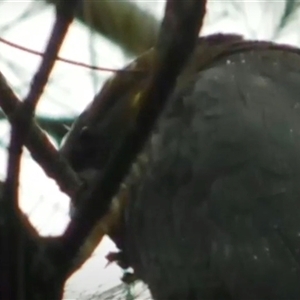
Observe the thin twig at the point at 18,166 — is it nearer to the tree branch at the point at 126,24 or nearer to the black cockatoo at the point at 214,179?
the black cockatoo at the point at 214,179

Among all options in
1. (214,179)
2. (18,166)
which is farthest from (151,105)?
(214,179)

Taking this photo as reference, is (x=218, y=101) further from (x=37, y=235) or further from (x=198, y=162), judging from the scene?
(x=37, y=235)

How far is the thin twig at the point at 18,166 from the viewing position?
0.44 m

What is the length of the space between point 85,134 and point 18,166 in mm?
302

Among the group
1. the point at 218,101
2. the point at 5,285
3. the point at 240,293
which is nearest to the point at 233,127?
the point at 218,101

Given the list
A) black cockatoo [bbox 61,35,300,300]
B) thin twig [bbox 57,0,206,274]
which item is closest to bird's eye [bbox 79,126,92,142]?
black cockatoo [bbox 61,35,300,300]

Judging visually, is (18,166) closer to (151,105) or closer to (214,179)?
(151,105)

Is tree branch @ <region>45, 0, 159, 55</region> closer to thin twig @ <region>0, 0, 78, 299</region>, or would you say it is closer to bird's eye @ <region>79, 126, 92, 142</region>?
bird's eye @ <region>79, 126, 92, 142</region>

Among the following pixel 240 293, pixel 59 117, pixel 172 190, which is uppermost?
pixel 59 117

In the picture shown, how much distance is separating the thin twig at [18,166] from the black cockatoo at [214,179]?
12 cm

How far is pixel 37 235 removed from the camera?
0.53m

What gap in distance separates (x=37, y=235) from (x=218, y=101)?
8.8 inches

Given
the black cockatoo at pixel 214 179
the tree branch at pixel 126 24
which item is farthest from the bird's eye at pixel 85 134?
the tree branch at pixel 126 24

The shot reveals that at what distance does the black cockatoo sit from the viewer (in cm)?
62
